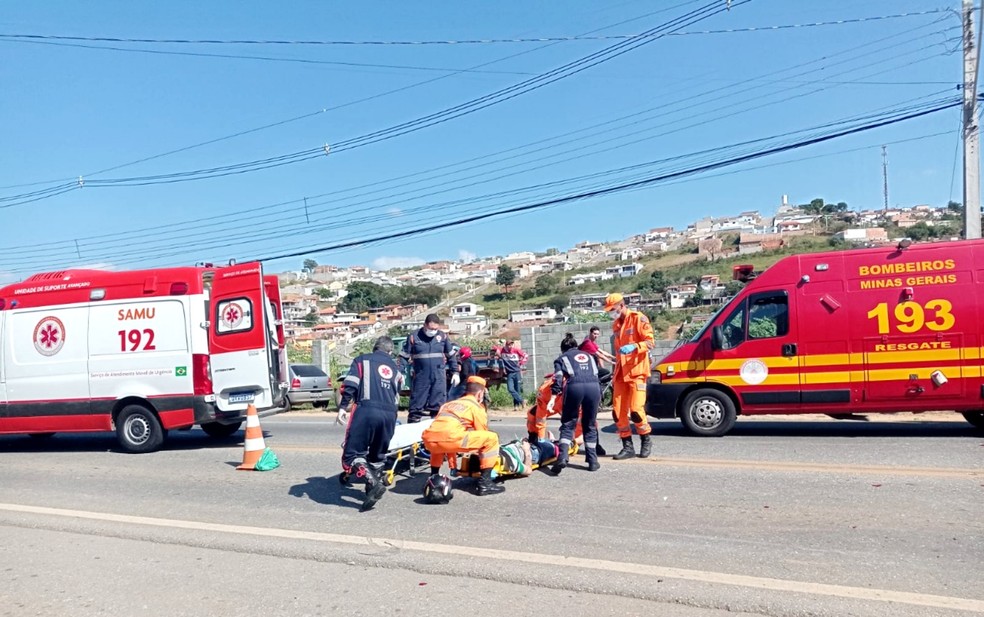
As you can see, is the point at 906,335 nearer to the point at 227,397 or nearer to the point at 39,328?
the point at 227,397

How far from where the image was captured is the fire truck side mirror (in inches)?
414

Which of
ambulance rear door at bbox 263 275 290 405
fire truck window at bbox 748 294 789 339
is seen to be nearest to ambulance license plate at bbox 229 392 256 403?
ambulance rear door at bbox 263 275 290 405

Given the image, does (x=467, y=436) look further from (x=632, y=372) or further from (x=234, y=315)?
(x=234, y=315)

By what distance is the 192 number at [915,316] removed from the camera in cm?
985

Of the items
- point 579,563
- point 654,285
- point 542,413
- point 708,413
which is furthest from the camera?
point 654,285

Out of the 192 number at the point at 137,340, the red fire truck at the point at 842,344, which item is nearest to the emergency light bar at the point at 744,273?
the red fire truck at the point at 842,344

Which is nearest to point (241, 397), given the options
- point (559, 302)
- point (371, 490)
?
point (371, 490)

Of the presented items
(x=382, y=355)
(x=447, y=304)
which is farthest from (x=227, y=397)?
(x=447, y=304)

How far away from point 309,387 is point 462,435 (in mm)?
12841

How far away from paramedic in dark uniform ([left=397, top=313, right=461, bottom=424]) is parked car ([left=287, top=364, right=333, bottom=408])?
33.9 feet

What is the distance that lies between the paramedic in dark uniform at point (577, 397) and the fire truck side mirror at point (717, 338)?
3190mm

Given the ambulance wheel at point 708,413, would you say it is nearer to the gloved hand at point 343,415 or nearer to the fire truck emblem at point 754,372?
the fire truck emblem at point 754,372

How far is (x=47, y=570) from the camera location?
5605mm

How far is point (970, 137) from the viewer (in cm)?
1506
